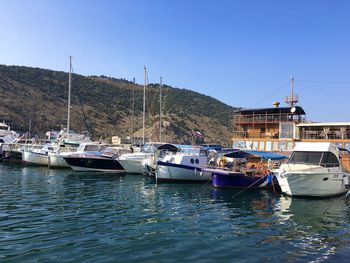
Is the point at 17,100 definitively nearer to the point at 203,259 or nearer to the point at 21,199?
the point at 21,199

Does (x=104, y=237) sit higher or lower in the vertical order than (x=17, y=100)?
lower

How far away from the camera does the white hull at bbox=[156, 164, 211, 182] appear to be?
30.5 meters

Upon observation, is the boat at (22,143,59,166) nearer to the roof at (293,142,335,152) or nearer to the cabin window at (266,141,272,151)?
the cabin window at (266,141,272,151)

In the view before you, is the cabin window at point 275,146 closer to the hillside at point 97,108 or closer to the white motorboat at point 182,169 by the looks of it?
the white motorboat at point 182,169

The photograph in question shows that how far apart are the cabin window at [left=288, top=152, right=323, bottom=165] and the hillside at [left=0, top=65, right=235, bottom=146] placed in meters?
42.9

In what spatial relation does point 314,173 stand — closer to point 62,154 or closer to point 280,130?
point 280,130

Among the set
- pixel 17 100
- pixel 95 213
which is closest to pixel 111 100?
pixel 17 100

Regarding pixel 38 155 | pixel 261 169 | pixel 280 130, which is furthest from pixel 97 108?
pixel 261 169

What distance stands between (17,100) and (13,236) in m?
85.0

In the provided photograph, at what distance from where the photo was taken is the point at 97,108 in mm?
106625

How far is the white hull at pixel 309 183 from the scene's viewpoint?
75.1 ft

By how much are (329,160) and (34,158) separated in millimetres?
35596

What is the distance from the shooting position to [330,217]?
17.7m

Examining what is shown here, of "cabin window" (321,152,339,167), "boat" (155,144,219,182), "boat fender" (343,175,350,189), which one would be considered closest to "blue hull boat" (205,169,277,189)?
"boat" (155,144,219,182)
